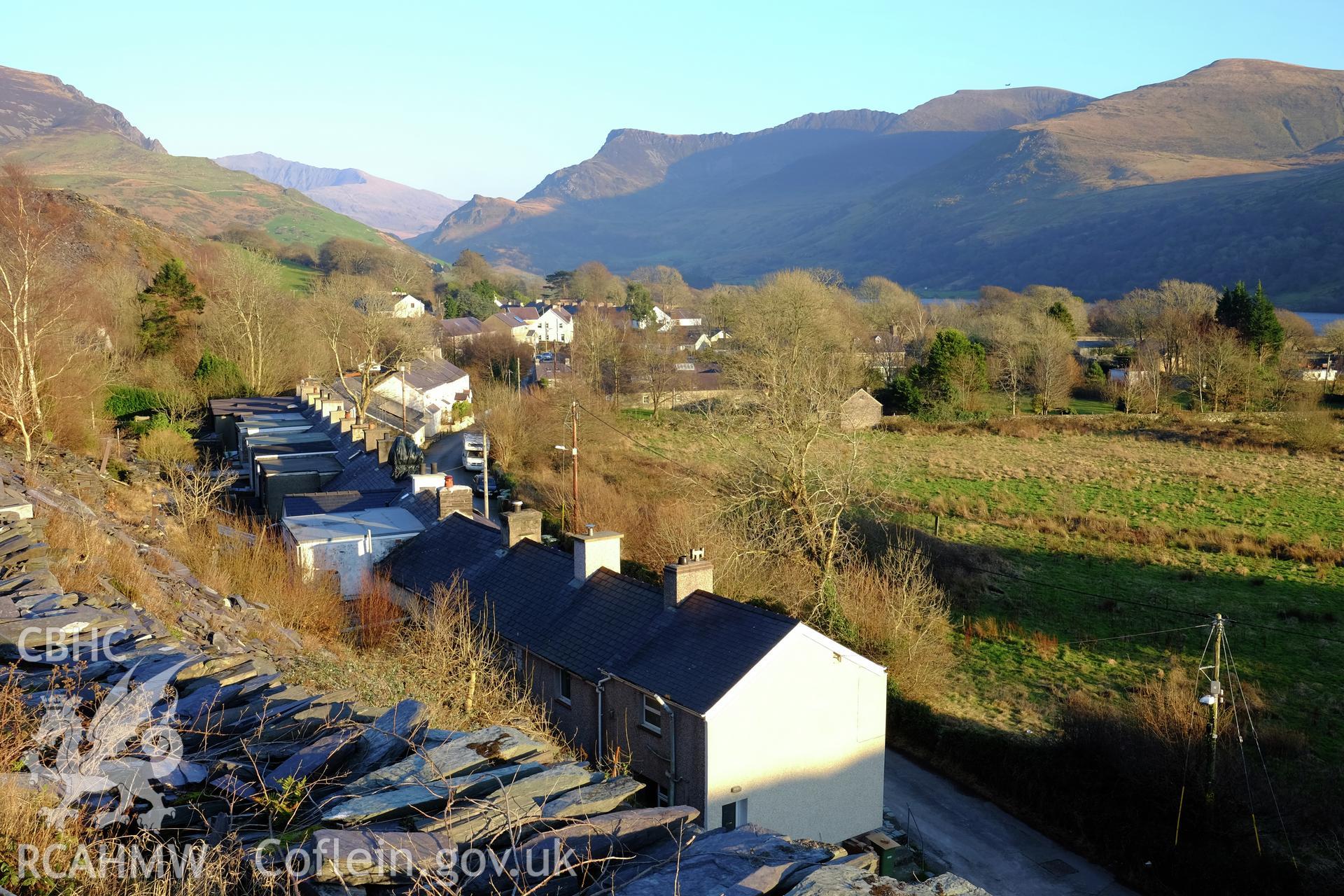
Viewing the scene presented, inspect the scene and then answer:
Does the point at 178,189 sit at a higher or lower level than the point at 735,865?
higher

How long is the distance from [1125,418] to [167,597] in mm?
59164

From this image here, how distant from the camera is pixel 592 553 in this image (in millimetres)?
18859

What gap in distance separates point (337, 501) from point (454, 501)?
15.3ft

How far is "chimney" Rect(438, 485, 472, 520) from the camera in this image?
939 inches

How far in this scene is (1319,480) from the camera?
150 ft

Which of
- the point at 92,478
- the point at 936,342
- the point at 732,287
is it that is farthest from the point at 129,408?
the point at 732,287

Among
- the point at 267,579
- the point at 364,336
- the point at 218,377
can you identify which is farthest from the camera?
the point at 364,336

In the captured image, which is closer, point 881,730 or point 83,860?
point 83,860

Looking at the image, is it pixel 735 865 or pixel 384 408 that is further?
pixel 384 408

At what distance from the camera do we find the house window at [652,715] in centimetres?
1523

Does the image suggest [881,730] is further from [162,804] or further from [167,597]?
[162,804]

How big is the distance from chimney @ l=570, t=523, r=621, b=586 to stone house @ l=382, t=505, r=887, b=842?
40 millimetres

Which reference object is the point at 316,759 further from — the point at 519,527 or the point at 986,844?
the point at 519,527

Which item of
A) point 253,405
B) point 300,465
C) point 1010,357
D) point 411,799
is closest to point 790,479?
point 300,465
